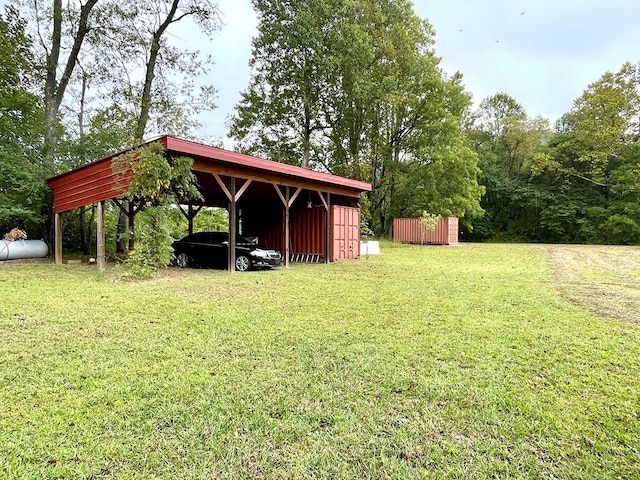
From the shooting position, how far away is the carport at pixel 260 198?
8664 millimetres

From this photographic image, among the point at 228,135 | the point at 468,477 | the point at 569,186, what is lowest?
the point at 468,477

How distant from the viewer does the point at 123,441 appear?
206 centimetres

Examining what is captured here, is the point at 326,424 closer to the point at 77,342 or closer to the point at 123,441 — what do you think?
the point at 123,441

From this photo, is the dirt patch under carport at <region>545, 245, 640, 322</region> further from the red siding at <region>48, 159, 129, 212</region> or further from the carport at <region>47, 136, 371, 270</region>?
the red siding at <region>48, 159, 129, 212</region>

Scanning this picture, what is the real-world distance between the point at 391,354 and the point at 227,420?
5.58 feet

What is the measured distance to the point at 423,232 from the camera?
22953mm

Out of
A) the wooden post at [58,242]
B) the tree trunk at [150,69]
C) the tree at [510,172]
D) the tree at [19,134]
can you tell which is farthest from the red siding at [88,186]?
the tree at [510,172]

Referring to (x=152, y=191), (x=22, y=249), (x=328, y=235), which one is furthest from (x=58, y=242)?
(x=328, y=235)

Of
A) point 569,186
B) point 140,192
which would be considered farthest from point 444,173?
point 140,192

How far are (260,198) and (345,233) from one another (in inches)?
140

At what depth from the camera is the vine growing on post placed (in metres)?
7.38

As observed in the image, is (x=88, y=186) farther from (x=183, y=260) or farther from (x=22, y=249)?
(x=22, y=249)

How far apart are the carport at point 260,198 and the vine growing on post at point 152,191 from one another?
0.33 m

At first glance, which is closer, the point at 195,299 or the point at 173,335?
the point at 173,335
